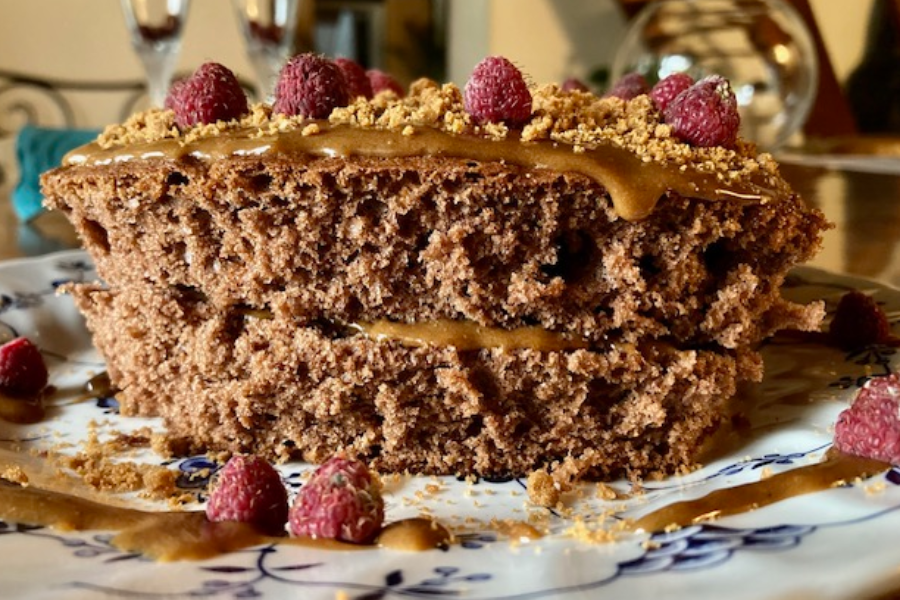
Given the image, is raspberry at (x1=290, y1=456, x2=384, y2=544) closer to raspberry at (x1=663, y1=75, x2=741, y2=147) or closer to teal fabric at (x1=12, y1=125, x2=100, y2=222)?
raspberry at (x1=663, y1=75, x2=741, y2=147)

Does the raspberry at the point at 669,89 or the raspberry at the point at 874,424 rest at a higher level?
the raspberry at the point at 669,89

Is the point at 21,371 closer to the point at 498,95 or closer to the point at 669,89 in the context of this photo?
the point at 498,95

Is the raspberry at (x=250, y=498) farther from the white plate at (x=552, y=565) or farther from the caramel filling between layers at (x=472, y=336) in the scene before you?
the caramel filling between layers at (x=472, y=336)

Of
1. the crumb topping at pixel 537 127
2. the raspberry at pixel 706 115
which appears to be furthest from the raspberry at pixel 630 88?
the raspberry at pixel 706 115

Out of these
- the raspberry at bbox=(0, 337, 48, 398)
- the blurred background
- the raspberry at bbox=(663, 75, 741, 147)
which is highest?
the blurred background

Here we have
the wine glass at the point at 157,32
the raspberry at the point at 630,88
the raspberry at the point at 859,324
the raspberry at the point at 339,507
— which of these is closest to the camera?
the raspberry at the point at 339,507

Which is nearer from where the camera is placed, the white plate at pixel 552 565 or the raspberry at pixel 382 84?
the white plate at pixel 552 565

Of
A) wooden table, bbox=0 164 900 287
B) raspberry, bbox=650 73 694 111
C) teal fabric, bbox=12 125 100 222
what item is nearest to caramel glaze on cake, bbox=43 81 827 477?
raspberry, bbox=650 73 694 111

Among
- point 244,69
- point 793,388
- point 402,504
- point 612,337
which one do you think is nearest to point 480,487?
point 402,504
